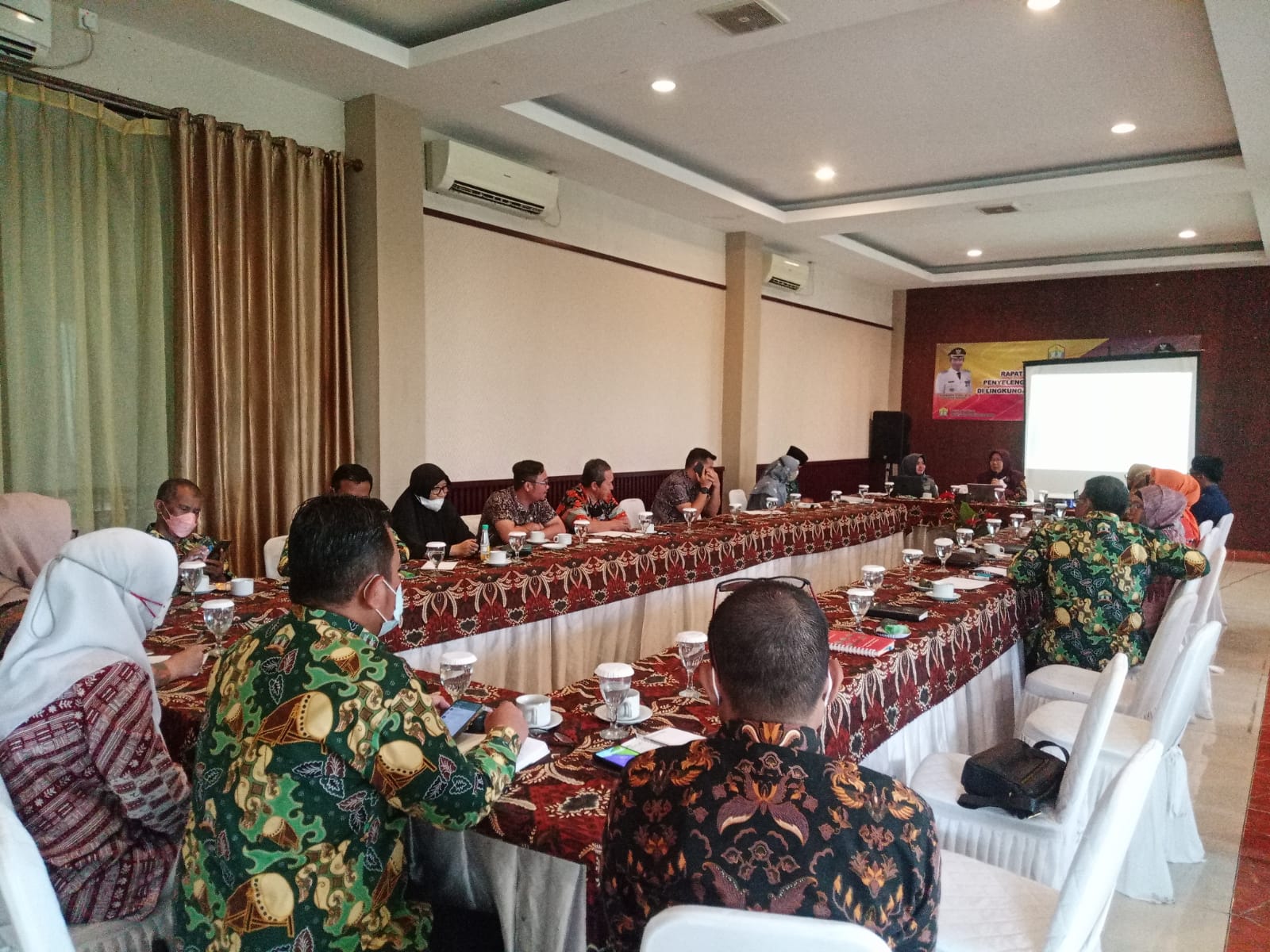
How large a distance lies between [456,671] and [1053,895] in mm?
1233

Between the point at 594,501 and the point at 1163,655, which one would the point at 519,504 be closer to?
the point at 594,501

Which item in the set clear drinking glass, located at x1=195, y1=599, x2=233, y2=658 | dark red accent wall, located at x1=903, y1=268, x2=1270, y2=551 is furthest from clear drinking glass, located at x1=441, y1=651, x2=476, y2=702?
dark red accent wall, located at x1=903, y1=268, x2=1270, y2=551

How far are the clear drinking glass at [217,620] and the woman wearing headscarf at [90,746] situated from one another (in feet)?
1.86

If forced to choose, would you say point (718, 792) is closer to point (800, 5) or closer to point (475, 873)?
point (475, 873)

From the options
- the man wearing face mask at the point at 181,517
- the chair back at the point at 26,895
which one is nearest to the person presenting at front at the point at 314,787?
the chair back at the point at 26,895

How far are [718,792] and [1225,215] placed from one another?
7894 millimetres

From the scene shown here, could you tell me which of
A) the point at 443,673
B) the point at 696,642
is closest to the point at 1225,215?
the point at 696,642

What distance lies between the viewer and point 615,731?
166cm

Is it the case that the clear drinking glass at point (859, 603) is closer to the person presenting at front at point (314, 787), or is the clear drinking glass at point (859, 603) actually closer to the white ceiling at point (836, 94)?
the person presenting at front at point (314, 787)

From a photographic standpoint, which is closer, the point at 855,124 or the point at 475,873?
the point at 475,873

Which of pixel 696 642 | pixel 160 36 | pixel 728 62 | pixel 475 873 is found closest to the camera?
pixel 475 873

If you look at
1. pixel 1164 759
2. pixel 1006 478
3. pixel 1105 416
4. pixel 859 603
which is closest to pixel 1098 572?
pixel 1164 759

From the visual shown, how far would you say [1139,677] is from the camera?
114 inches

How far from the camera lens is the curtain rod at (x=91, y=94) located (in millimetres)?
3234
